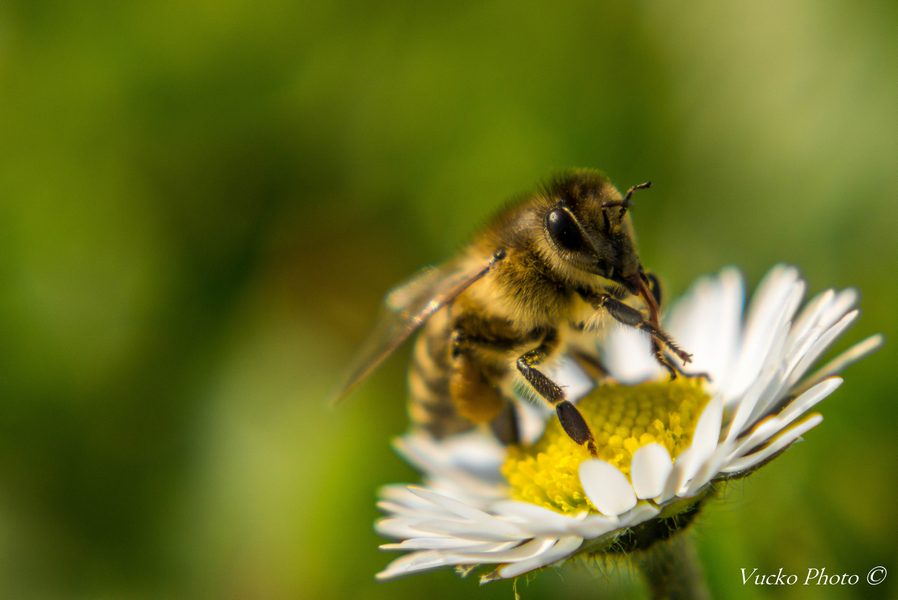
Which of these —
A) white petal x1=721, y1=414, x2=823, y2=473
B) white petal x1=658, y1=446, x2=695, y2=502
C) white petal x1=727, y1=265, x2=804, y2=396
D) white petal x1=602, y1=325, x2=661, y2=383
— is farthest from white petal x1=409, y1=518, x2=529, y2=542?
white petal x1=602, y1=325, x2=661, y2=383

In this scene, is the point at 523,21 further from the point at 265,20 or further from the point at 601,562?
the point at 601,562

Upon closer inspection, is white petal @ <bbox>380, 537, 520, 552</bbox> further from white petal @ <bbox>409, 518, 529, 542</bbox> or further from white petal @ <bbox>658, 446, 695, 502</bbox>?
white petal @ <bbox>658, 446, 695, 502</bbox>

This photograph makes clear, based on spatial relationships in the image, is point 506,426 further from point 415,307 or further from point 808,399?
point 808,399

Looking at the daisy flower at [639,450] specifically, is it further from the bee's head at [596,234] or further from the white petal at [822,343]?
the bee's head at [596,234]

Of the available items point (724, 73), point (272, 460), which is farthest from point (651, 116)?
point (272, 460)

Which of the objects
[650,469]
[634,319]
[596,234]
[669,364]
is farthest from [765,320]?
[650,469]

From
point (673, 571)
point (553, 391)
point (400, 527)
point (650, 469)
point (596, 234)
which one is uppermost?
point (596, 234)
